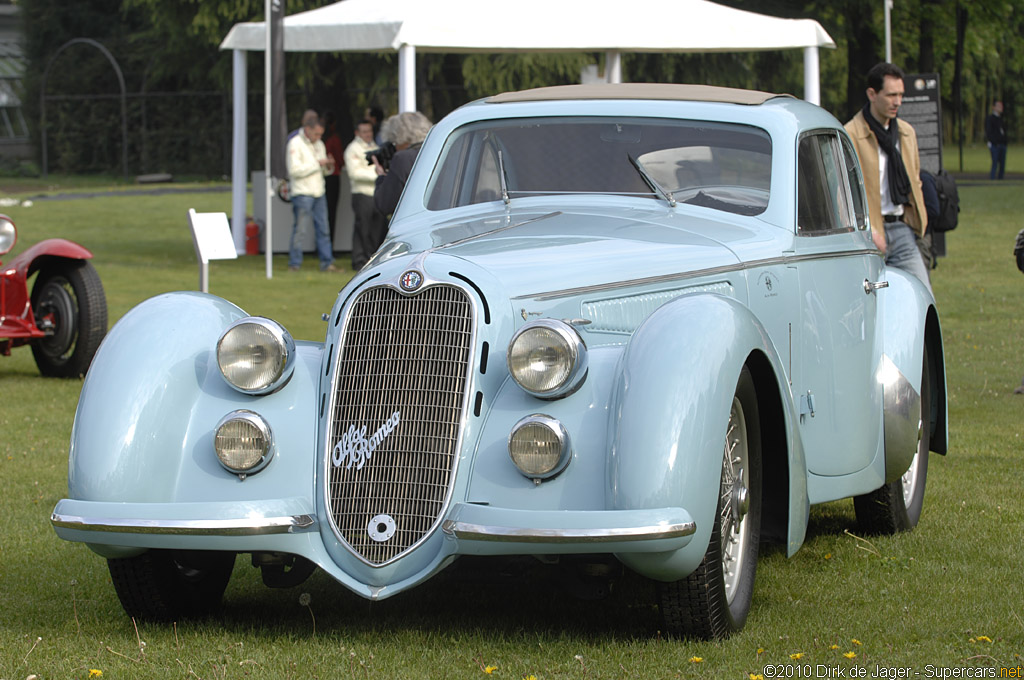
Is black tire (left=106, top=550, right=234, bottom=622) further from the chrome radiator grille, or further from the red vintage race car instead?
the red vintage race car

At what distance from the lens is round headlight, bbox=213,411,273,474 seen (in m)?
4.35

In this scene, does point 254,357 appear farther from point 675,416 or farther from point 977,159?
point 977,159

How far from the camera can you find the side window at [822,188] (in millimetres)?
5668

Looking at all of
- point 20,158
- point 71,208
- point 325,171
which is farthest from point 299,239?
point 20,158

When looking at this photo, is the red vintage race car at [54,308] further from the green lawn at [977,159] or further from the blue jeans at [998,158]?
the blue jeans at [998,158]

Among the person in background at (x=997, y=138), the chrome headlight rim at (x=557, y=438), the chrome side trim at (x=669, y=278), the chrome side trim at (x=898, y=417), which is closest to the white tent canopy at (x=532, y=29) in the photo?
the chrome side trim at (x=898, y=417)

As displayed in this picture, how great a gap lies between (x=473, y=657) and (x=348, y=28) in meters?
13.0

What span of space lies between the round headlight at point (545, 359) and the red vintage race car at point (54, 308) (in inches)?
276

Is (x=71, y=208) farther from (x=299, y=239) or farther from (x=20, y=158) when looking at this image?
(x=20, y=158)

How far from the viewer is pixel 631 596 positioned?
5070mm

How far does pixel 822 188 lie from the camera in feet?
19.3

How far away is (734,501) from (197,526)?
5.58 ft

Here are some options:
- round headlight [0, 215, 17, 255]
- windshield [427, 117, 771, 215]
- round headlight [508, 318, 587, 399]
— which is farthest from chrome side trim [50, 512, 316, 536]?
round headlight [0, 215, 17, 255]

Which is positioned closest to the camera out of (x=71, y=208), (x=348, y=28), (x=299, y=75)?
(x=348, y=28)
